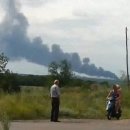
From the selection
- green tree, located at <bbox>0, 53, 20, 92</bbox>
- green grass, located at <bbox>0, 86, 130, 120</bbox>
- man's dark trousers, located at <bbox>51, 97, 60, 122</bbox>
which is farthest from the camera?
green tree, located at <bbox>0, 53, 20, 92</bbox>

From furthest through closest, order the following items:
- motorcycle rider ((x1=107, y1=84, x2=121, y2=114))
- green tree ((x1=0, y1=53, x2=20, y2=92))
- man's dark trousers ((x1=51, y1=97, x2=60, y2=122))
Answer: green tree ((x1=0, y1=53, x2=20, y2=92)) < motorcycle rider ((x1=107, y1=84, x2=121, y2=114)) < man's dark trousers ((x1=51, y1=97, x2=60, y2=122))

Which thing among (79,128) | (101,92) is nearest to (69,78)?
(101,92)

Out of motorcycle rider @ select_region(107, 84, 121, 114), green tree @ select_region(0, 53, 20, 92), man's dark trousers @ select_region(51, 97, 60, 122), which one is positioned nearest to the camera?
man's dark trousers @ select_region(51, 97, 60, 122)

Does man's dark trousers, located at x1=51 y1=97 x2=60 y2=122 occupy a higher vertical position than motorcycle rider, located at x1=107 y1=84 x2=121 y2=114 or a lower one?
lower

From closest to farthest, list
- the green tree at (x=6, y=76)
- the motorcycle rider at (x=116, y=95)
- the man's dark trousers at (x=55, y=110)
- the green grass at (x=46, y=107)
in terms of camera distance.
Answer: the man's dark trousers at (x=55, y=110) < the motorcycle rider at (x=116, y=95) < the green grass at (x=46, y=107) < the green tree at (x=6, y=76)

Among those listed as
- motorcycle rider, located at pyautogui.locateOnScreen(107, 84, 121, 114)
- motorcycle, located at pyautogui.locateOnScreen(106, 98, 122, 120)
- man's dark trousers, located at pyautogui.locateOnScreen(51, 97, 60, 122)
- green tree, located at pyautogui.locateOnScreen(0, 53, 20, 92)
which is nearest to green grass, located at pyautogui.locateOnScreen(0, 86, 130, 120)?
man's dark trousers, located at pyautogui.locateOnScreen(51, 97, 60, 122)

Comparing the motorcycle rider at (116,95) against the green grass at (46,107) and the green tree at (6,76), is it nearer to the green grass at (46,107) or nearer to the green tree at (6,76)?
the green grass at (46,107)

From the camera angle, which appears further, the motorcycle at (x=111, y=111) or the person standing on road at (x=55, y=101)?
the motorcycle at (x=111, y=111)

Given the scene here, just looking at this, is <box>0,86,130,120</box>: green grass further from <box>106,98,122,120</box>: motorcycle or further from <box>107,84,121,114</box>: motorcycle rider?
<box>107,84,121,114</box>: motorcycle rider

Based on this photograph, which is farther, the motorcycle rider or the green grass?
the green grass

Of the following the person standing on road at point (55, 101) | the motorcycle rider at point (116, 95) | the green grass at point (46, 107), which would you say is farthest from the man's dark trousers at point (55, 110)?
the motorcycle rider at point (116, 95)

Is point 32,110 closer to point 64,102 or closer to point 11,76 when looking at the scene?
point 64,102

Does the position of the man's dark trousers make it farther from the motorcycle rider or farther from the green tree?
the green tree

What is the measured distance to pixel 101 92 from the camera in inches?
1972
